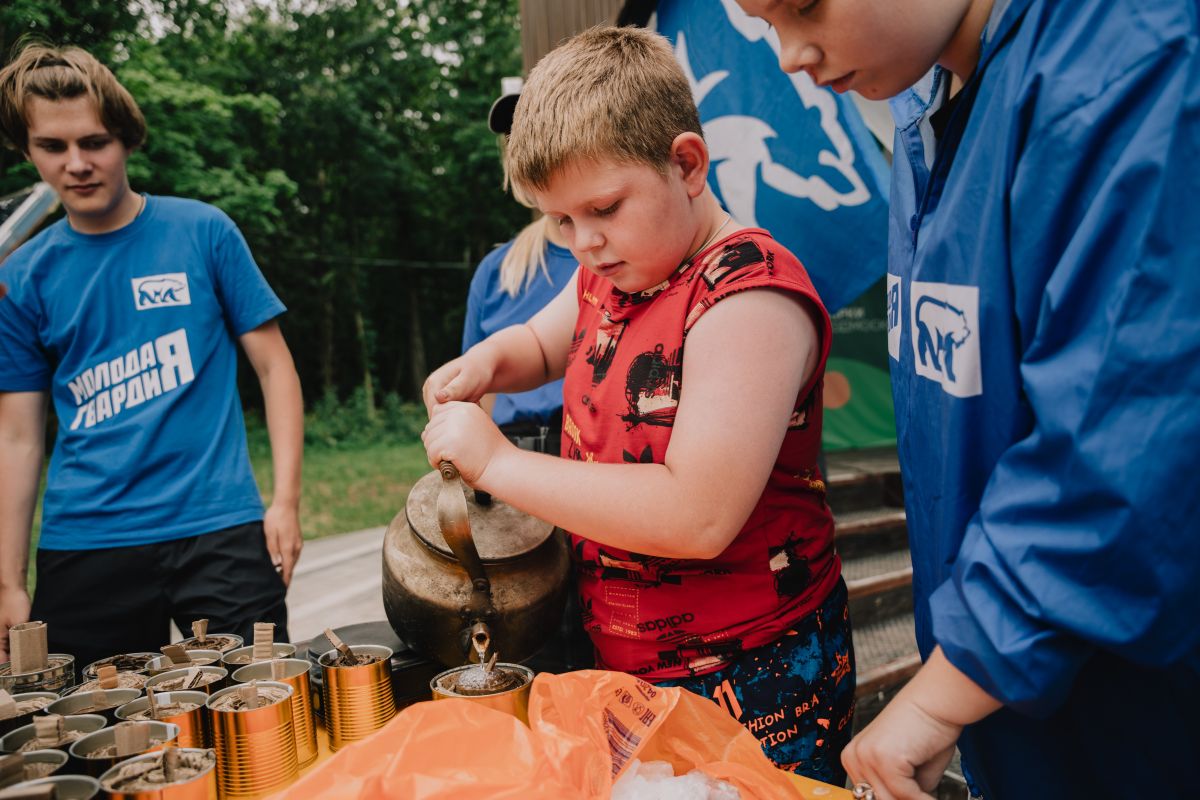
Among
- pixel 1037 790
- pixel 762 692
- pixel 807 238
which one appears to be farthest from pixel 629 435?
pixel 807 238

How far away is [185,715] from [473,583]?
18.0 inches

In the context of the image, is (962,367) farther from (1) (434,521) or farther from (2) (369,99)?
(2) (369,99)

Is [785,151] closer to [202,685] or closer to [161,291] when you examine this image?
[161,291]

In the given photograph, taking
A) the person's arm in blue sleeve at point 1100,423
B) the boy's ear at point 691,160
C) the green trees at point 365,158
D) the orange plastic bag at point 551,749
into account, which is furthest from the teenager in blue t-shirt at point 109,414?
the green trees at point 365,158

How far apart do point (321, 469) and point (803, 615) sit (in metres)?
14.0

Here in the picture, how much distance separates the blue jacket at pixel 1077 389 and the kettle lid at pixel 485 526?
0.70m

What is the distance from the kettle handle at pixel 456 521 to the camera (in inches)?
47.8

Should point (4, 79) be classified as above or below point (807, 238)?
above

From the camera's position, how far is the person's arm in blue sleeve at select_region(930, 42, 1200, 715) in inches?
27.7

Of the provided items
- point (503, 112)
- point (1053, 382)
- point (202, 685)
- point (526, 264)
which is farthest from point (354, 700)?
point (503, 112)

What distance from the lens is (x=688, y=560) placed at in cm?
127

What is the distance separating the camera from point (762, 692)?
127 centimetres

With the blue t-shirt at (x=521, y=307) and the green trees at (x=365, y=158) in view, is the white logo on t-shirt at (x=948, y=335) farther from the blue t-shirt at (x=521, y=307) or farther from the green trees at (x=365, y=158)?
the green trees at (x=365, y=158)

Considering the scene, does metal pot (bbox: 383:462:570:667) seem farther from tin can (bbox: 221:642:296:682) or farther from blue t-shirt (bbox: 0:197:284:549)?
blue t-shirt (bbox: 0:197:284:549)
